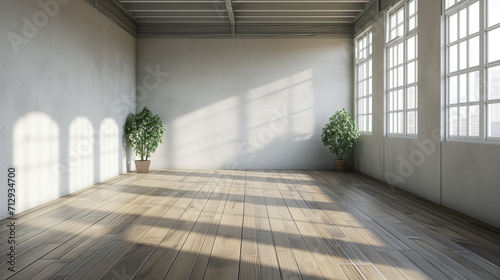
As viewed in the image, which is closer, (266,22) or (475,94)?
(475,94)

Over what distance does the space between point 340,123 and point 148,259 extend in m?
6.17

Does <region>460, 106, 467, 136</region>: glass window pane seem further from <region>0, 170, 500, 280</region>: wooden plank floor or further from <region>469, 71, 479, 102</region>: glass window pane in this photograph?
<region>0, 170, 500, 280</region>: wooden plank floor

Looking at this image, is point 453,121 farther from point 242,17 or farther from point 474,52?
point 242,17

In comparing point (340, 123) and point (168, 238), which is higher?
point (340, 123)

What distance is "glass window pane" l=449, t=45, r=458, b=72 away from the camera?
14.8 ft

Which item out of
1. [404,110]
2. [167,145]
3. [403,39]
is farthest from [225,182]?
[403,39]

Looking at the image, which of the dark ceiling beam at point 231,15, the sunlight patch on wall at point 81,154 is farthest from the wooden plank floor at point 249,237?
the dark ceiling beam at point 231,15

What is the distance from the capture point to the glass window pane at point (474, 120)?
411cm

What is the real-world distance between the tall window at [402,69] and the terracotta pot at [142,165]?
16.4 ft

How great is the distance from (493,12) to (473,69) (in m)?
0.62

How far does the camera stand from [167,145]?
8.80 meters

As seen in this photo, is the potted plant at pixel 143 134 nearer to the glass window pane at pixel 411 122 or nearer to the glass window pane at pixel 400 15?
the glass window pane at pixel 411 122

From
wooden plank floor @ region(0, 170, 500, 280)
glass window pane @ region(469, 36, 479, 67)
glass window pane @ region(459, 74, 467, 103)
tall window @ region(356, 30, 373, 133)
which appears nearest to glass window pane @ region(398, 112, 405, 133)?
wooden plank floor @ region(0, 170, 500, 280)

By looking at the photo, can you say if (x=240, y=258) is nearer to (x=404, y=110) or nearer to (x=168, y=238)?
(x=168, y=238)
